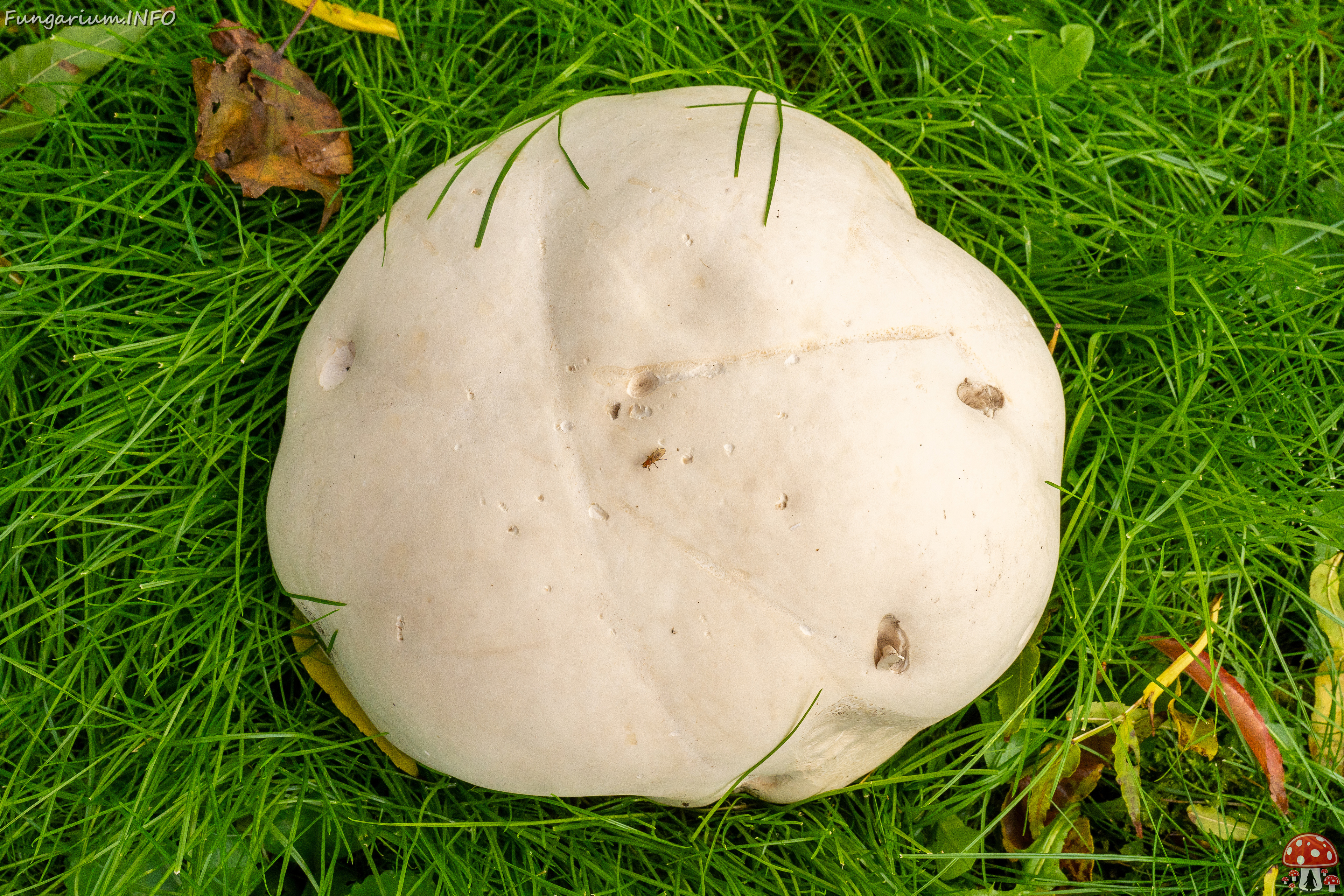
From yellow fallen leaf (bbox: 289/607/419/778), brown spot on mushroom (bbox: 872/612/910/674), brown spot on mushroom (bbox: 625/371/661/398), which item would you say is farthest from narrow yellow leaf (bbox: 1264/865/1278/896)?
yellow fallen leaf (bbox: 289/607/419/778)

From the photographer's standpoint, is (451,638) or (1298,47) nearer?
(451,638)

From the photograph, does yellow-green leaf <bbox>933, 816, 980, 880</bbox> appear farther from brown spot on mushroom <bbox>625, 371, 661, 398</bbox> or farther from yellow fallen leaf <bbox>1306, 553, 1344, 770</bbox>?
brown spot on mushroom <bbox>625, 371, 661, 398</bbox>

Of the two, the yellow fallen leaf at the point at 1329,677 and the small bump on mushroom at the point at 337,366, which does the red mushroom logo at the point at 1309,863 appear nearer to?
the yellow fallen leaf at the point at 1329,677

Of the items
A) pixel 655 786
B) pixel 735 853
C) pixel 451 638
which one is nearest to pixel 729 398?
pixel 451 638

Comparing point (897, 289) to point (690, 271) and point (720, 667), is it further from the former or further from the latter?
point (720, 667)

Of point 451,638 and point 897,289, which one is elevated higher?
point 897,289

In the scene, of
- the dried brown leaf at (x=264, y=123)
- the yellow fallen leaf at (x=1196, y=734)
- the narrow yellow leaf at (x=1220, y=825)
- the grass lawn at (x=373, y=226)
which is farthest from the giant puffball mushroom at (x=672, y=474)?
the narrow yellow leaf at (x=1220, y=825)
